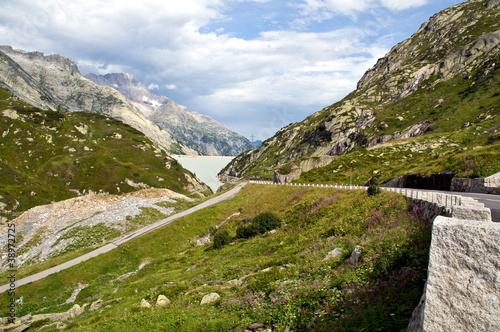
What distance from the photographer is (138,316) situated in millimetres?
17172

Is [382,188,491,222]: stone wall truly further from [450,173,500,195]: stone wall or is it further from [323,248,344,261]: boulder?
[450,173,500,195]: stone wall

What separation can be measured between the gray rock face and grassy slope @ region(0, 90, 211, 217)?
137 meters

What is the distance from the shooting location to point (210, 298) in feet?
55.9

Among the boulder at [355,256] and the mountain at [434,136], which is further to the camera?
the mountain at [434,136]

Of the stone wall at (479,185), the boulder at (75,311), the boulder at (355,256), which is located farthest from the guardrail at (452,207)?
the boulder at (75,311)

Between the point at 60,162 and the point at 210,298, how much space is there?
163 meters

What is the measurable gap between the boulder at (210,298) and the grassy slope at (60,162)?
12484 cm

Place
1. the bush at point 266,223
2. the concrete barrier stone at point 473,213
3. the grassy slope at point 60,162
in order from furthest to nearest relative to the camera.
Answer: the grassy slope at point 60,162 → the bush at point 266,223 → the concrete barrier stone at point 473,213

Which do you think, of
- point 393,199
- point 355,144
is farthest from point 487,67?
point 393,199

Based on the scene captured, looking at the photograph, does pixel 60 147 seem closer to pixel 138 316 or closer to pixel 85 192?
pixel 85 192

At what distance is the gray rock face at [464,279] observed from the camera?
249 inches

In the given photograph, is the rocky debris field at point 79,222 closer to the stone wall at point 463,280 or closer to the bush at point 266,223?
the bush at point 266,223

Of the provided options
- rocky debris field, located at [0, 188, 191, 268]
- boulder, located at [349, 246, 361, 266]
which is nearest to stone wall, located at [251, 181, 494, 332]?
boulder, located at [349, 246, 361, 266]

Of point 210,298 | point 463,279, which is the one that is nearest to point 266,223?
point 210,298
